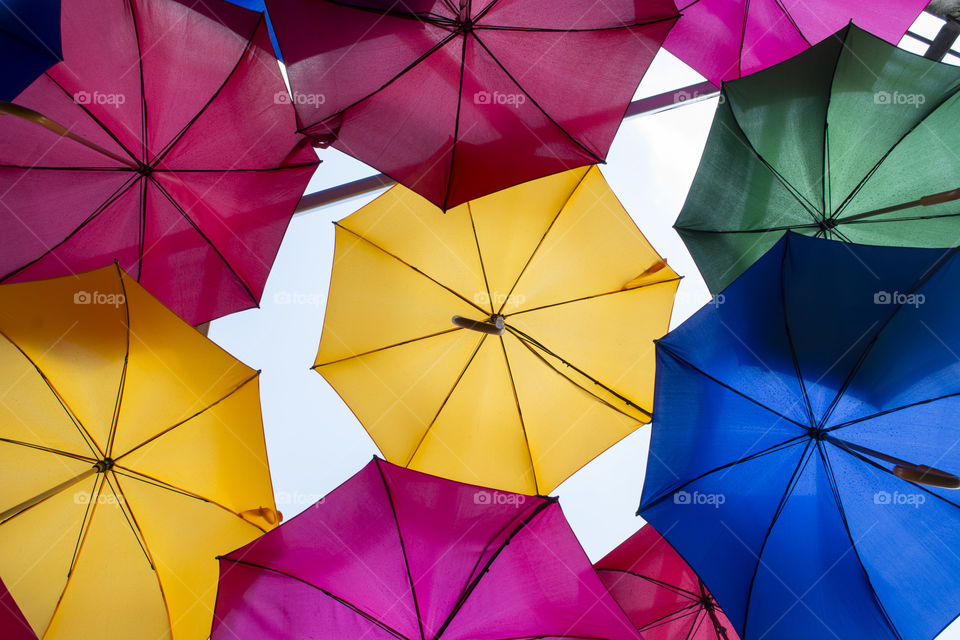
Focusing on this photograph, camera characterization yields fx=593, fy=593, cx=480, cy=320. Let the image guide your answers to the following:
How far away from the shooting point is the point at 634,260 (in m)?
4.39

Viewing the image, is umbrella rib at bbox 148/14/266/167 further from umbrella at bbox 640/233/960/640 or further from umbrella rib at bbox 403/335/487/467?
umbrella at bbox 640/233/960/640

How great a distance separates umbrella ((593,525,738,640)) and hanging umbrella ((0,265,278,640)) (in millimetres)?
2453

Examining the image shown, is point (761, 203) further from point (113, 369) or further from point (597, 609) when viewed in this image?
point (113, 369)

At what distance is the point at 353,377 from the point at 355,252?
0.95 metres

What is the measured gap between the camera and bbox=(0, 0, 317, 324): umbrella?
3873 mm

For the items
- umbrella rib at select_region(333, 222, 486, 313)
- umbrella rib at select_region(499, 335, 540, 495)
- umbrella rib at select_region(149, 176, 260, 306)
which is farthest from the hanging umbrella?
umbrella rib at select_region(499, 335, 540, 495)

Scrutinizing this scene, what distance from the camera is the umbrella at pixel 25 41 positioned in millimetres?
3145

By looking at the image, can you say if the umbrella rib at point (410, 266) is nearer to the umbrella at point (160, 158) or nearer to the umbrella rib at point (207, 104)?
the umbrella at point (160, 158)

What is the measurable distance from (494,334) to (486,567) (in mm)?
1663

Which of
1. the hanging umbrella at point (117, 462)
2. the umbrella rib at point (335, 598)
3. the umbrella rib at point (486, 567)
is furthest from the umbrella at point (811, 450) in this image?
the hanging umbrella at point (117, 462)

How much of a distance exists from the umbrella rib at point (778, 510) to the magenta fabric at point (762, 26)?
2798mm

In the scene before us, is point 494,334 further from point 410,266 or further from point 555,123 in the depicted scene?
point 555,123

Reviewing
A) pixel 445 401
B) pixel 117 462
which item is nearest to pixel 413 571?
pixel 445 401

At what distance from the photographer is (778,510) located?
3.40 metres
